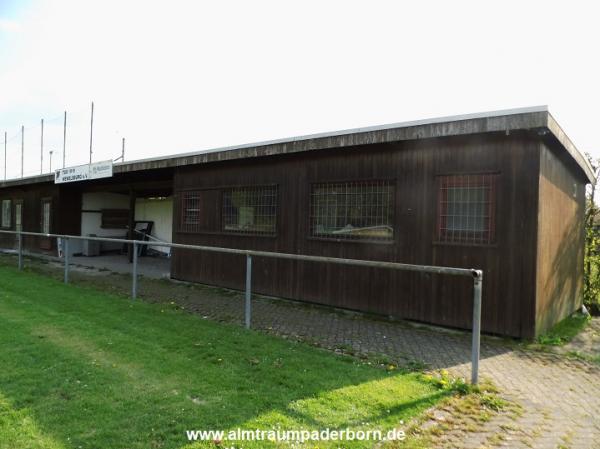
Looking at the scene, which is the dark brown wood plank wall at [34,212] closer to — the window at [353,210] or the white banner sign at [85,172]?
the white banner sign at [85,172]

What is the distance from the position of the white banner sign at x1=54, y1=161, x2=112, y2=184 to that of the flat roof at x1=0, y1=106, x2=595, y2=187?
303 centimetres

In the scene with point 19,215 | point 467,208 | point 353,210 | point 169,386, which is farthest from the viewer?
point 19,215

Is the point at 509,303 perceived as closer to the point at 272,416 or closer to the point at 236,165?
the point at 272,416

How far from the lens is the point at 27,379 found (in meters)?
3.71

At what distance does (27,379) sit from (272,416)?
2160 mm

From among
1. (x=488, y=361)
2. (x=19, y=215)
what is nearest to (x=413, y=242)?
(x=488, y=361)

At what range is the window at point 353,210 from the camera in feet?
22.9

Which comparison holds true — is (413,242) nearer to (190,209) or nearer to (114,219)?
(190,209)

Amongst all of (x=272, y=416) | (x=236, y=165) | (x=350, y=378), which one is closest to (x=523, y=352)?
(x=350, y=378)

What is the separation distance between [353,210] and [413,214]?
3.61 feet

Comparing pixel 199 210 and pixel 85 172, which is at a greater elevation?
pixel 85 172

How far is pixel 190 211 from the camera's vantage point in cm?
1041

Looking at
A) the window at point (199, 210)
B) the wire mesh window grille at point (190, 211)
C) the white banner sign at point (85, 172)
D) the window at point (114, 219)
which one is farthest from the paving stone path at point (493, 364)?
the window at point (114, 219)

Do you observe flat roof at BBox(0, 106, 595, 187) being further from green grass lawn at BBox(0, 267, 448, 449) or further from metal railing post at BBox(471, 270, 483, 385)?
green grass lawn at BBox(0, 267, 448, 449)
